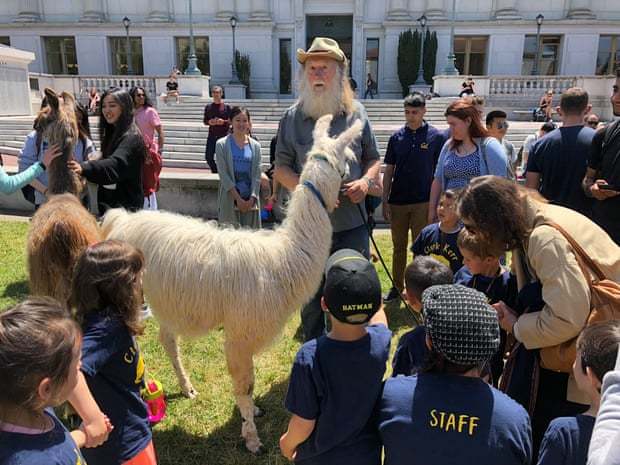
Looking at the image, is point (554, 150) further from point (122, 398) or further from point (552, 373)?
point (122, 398)

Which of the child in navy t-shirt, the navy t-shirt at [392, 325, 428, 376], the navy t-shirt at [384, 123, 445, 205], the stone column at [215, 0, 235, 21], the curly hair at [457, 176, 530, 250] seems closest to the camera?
the child in navy t-shirt

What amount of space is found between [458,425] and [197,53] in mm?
33353

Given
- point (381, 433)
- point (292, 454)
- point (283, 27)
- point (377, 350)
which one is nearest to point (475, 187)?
point (377, 350)

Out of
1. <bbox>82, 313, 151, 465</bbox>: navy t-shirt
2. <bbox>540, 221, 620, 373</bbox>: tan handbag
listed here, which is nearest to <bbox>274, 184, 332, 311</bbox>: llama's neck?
Answer: <bbox>82, 313, 151, 465</bbox>: navy t-shirt

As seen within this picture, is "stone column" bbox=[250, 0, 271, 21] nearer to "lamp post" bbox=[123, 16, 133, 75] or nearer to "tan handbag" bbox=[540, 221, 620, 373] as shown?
"lamp post" bbox=[123, 16, 133, 75]

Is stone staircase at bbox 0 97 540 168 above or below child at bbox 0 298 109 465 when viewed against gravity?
below

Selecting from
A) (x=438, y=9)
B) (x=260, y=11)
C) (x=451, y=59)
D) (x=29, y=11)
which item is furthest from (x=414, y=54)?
(x=29, y=11)

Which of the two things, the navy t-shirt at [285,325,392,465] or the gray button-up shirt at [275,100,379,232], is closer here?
the navy t-shirt at [285,325,392,465]

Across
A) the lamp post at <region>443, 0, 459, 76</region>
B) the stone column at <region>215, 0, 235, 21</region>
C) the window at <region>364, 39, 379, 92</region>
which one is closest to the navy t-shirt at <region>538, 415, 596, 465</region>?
the lamp post at <region>443, 0, 459, 76</region>

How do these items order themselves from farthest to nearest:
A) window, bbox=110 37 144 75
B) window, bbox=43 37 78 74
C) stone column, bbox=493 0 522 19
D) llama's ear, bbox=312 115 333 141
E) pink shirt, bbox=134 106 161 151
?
1. window, bbox=43 37 78 74
2. window, bbox=110 37 144 75
3. stone column, bbox=493 0 522 19
4. pink shirt, bbox=134 106 161 151
5. llama's ear, bbox=312 115 333 141

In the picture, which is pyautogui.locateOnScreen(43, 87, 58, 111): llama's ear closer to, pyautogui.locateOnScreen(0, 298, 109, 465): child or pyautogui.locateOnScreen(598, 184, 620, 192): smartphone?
pyautogui.locateOnScreen(0, 298, 109, 465): child

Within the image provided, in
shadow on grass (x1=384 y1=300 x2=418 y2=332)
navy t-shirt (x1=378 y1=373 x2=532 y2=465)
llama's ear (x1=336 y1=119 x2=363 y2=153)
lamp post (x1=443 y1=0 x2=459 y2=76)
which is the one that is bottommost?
shadow on grass (x1=384 y1=300 x2=418 y2=332)

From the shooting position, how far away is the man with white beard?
3.36 meters

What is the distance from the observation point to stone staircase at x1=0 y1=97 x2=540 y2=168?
13.5m
